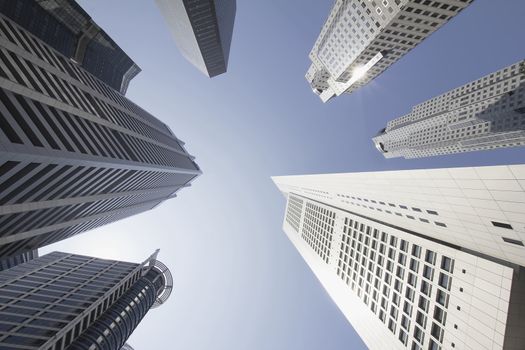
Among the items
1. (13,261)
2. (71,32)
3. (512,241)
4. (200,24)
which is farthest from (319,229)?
(71,32)

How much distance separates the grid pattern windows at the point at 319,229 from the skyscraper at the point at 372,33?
55.4 m

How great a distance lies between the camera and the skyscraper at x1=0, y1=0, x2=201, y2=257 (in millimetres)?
37031

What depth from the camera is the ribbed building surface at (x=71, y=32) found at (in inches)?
3632

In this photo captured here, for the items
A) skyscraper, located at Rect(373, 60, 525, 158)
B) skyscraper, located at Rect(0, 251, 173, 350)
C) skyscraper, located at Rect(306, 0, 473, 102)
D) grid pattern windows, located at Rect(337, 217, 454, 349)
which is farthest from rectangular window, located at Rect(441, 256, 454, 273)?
skyscraper, located at Rect(373, 60, 525, 158)

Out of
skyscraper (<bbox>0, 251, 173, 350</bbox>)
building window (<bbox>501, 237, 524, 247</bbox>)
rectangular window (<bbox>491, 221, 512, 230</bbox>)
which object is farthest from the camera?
skyscraper (<bbox>0, 251, 173, 350</bbox>)

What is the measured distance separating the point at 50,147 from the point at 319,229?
72.5 m

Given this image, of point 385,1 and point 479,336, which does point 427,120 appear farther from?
point 479,336

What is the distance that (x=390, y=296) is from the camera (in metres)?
46.0

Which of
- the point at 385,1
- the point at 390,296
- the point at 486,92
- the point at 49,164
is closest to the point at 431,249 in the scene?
the point at 390,296

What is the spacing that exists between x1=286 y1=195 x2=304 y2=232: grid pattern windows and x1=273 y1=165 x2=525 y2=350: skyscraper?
65107mm

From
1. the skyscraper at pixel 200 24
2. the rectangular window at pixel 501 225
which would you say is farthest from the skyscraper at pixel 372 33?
the rectangular window at pixel 501 225

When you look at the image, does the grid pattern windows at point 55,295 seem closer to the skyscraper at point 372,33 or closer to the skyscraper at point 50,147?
the skyscraper at point 50,147

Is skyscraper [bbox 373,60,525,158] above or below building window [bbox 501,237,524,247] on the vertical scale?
above

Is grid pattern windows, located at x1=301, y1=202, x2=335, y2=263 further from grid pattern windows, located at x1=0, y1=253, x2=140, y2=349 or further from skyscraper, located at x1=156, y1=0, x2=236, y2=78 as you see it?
skyscraper, located at x1=156, y1=0, x2=236, y2=78
